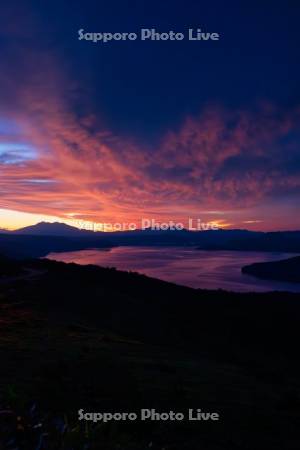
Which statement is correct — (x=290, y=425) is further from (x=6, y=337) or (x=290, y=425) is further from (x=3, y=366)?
(x=6, y=337)

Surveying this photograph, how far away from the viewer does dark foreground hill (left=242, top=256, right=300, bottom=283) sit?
151 metres

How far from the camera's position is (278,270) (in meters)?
159

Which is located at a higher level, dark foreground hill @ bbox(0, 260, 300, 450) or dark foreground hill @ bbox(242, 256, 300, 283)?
dark foreground hill @ bbox(0, 260, 300, 450)

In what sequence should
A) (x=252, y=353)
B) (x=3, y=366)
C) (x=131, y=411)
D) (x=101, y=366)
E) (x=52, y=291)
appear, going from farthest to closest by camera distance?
1. (x=52, y=291)
2. (x=252, y=353)
3. (x=101, y=366)
4. (x=3, y=366)
5. (x=131, y=411)

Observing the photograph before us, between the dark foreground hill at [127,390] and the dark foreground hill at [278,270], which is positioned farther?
the dark foreground hill at [278,270]

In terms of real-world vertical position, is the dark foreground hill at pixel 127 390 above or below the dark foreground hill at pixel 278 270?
above

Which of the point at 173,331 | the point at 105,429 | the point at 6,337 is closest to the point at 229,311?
the point at 173,331

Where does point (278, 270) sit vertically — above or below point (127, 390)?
below

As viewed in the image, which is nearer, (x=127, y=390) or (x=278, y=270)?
(x=127, y=390)

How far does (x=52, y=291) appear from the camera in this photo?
4162 cm

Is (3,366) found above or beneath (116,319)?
above

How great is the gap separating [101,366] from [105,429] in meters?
5.45

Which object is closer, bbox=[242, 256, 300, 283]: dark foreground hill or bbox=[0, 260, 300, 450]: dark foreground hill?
bbox=[0, 260, 300, 450]: dark foreground hill

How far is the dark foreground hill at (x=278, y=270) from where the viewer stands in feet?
494
